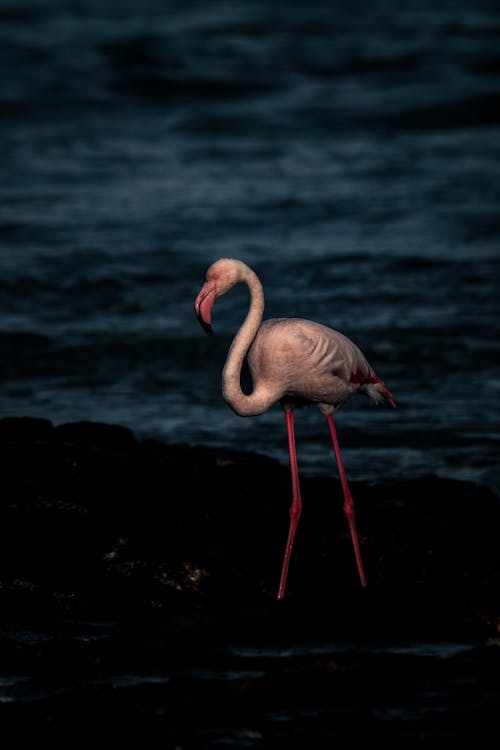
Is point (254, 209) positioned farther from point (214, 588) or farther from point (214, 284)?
point (214, 588)

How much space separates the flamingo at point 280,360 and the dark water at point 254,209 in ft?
6.77

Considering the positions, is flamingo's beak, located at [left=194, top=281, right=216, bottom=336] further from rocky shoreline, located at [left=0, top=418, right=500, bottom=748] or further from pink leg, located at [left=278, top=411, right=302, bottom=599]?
rocky shoreline, located at [left=0, top=418, right=500, bottom=748]

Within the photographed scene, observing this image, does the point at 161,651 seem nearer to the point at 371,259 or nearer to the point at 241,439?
the point at 241,439

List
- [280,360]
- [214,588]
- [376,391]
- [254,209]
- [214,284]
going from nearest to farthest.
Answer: [214,588], [214,284], [280,360], [376,391], [254,209]

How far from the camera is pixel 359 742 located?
16.6ft

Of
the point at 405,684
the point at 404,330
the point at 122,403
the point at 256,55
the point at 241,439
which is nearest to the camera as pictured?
the point at 405,684

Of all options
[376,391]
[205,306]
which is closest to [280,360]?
[205,306]

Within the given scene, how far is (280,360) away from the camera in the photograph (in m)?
7.20

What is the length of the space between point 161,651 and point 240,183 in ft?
48.6

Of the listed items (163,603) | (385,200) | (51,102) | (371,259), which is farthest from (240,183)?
(163,603)

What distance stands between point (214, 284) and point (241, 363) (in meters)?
0.47

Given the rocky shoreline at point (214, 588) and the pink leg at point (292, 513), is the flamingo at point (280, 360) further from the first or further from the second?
the rocky shoreline at point (214, 588)

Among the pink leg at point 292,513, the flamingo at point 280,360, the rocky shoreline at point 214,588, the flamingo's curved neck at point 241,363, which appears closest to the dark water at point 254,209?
the rocky shoreline at point 214,588

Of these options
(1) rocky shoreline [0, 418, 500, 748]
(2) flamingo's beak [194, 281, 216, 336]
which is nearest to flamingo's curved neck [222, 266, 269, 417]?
(2) flamingo's beak [194, 281, 216, 336]
